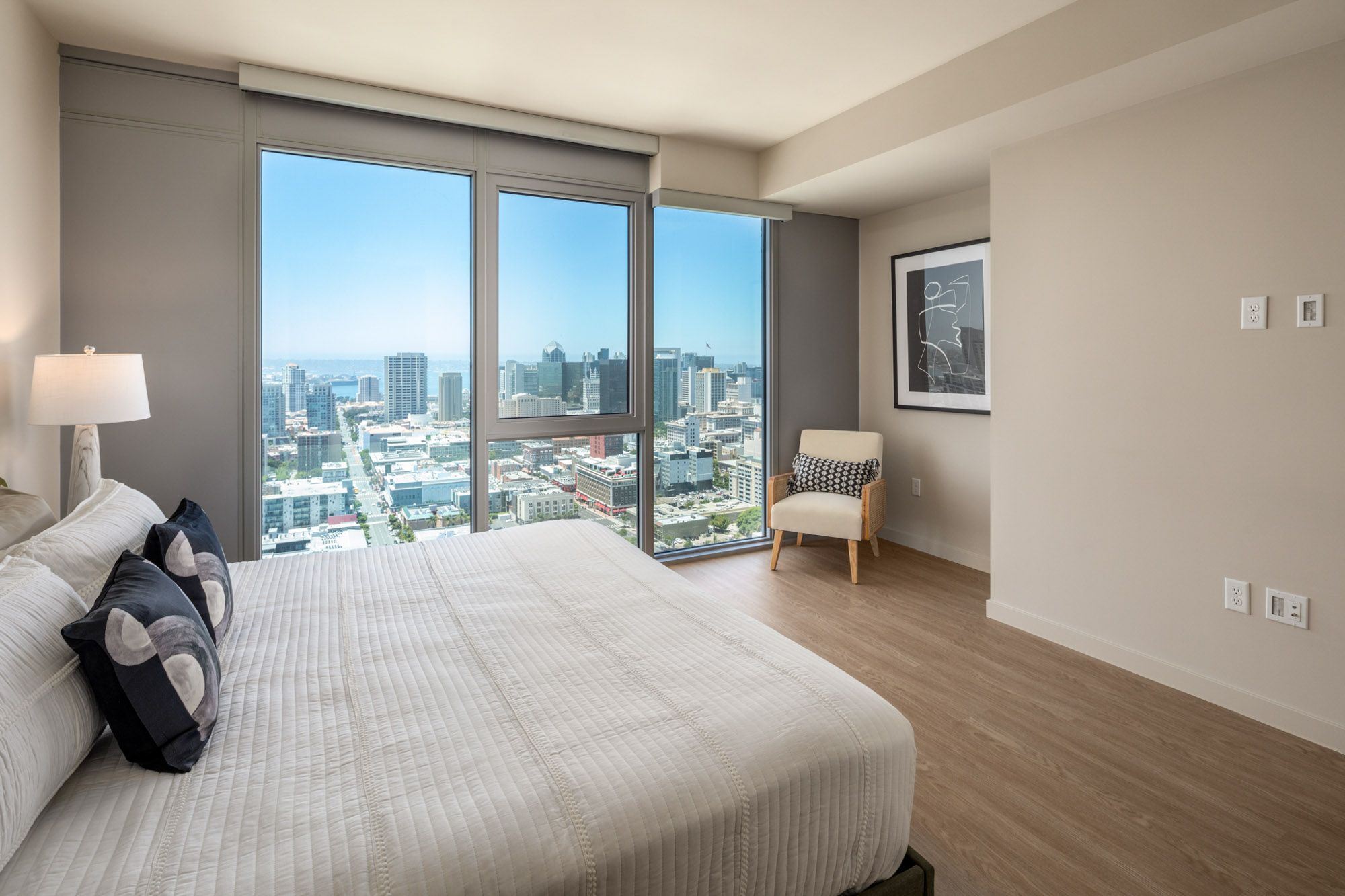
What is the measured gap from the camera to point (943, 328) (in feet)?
14.7

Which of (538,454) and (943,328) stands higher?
(943,328)

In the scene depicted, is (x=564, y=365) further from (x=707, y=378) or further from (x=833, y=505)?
(x=833, y=505)

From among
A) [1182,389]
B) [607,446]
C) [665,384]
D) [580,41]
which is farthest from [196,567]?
[1182,389]

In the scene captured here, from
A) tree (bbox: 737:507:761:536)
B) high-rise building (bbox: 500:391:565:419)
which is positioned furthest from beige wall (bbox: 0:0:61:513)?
tree (bbox: 737:507:761:536)

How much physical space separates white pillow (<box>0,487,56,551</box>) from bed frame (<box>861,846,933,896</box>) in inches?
84.2

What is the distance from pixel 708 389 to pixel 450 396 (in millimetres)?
1759

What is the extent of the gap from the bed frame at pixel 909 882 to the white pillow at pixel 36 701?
1.41m

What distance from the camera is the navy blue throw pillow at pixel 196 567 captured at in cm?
163

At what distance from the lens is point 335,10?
2699mm

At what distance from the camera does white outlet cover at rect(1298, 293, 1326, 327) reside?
232 cm

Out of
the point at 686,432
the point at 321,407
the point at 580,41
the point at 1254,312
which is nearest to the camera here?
the point at 1254,312

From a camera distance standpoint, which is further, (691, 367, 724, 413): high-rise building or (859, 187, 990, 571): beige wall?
(691, 367, 724, 413): high-rise building

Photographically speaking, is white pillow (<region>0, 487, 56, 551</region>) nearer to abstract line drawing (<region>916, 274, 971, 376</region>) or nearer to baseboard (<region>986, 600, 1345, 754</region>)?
baseboard (<region>986, 600, 1345, 754</region>)

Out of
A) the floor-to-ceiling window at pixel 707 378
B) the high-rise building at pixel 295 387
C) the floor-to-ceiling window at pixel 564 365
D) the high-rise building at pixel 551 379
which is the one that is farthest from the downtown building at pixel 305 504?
the floor-to-ceiling window at pixel 707 378
